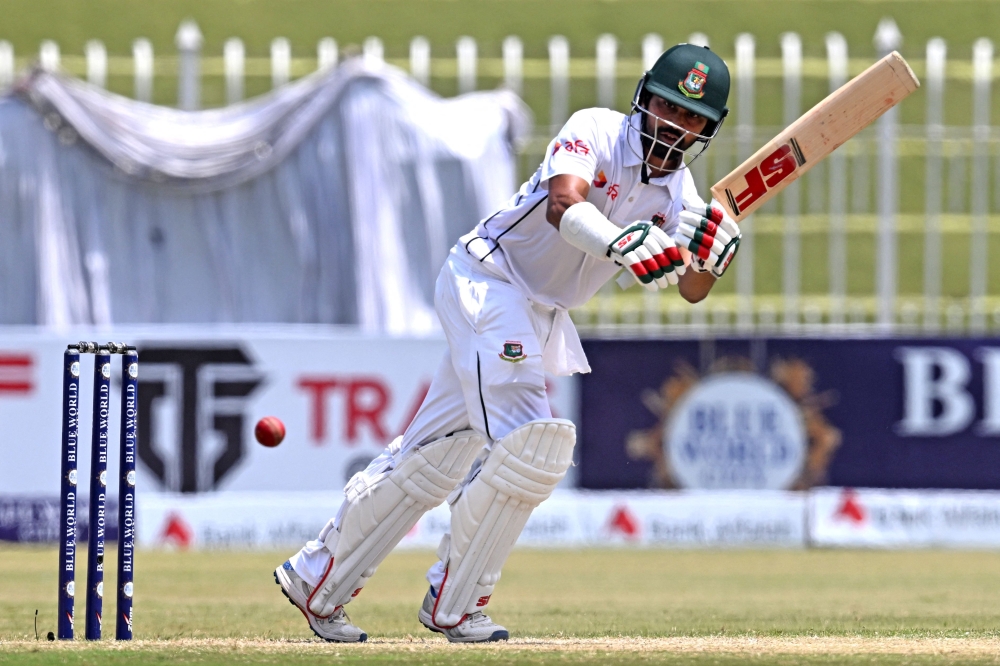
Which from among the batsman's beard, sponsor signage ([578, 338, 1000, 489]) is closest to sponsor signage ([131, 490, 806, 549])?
sponsor signage ([578, 338, 1000, 489])

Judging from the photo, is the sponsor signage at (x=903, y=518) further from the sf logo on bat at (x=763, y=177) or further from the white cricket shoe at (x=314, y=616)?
the white cricket shoe at (x=314, y=616)

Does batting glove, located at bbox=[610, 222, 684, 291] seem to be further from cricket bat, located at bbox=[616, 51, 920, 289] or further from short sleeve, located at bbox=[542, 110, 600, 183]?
cricket bat, located at bbox=[616, 51, 920, 289]

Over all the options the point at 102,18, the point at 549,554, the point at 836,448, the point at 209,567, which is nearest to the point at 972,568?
the point at 836,448

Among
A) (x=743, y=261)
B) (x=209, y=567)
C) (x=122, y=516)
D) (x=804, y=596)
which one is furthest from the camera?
(x=743, y=261)

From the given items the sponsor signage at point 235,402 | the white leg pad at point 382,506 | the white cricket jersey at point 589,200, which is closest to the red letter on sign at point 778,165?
the white cricket jersey at point 589,200

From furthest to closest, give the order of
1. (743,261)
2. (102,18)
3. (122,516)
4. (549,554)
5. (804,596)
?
1. (102,18)
2. (743,261)
3. (549,554)
4. (804,596)
5. (122,516)

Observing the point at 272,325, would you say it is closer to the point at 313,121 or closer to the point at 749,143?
the point at 313,121

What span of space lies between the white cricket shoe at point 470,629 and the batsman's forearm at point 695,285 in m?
1.17

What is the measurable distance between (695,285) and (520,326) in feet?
2.15

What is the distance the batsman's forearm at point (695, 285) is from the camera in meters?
5.38

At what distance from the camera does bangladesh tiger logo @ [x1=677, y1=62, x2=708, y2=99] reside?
501cm

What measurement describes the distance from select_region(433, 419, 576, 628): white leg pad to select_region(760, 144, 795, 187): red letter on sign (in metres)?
1.11

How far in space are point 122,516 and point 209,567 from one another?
14.5ft

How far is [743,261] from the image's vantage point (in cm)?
1165
